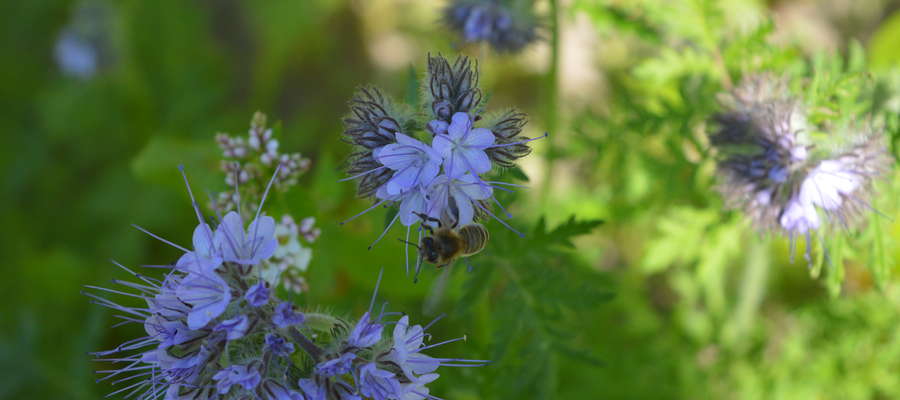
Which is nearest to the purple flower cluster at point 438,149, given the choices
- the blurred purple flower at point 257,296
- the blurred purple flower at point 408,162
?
the blurred purple flower at point 408,162

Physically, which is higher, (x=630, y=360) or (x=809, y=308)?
(x=809, y=308)

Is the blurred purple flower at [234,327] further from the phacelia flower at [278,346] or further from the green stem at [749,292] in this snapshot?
the green stem at [749,292]

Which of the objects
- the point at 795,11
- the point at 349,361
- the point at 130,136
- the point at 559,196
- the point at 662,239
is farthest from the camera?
the point at 795,11

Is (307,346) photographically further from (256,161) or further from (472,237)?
(256,161)

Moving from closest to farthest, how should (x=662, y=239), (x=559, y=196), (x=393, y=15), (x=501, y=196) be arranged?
(x=501, y=196) → (x=662, y=239) → (x=559, y=196) → (x=393, y=15)

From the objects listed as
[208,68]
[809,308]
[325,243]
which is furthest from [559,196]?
[208,68]

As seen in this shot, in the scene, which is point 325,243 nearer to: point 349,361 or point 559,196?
point 349,361

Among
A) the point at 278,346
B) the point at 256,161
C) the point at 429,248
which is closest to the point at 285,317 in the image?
the point at 278,346

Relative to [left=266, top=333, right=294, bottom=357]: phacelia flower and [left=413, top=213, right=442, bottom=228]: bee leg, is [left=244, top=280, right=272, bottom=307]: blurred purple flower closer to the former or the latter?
[left=266, top=333, right=294, bottom=357]: phacelia flower
